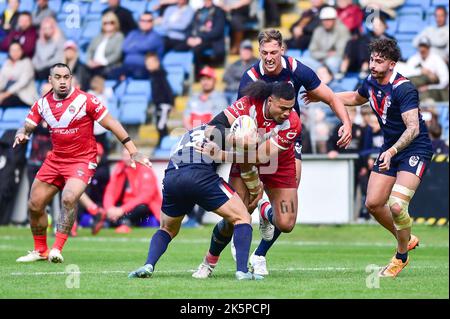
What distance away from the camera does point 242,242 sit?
35.6 ft

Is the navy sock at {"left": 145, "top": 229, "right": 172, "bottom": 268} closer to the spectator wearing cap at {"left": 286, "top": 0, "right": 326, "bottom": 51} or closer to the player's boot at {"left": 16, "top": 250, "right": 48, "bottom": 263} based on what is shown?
the player's boot at {"left": 16, "top": 250, "right": 48, "bottom": 263}

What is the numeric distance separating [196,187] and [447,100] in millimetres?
11942

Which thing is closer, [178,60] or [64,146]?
[64,146]

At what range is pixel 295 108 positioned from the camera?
40.9ft

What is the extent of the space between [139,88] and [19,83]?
9.18 ft

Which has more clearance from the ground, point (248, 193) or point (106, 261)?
point (248, 193)

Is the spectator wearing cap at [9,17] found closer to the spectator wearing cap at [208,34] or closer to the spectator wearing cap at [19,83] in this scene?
the spectator wearing cap at [19,83]

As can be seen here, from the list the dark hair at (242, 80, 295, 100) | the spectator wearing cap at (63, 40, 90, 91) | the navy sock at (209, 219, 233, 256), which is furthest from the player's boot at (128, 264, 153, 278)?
the spectator wearing cap at (63, 40, 90, 91)

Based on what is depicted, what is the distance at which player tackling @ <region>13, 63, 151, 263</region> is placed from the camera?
14.2 m

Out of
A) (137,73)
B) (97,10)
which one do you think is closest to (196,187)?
(137,73)

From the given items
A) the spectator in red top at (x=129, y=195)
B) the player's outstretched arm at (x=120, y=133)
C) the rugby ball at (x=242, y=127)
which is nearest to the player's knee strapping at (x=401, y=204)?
the rugby ball at (x=242, y=127)

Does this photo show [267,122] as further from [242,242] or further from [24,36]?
[24,36]

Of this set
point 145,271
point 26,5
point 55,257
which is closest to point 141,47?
point 26,5

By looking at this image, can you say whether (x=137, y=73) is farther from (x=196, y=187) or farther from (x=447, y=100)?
(x=196, y=187)
